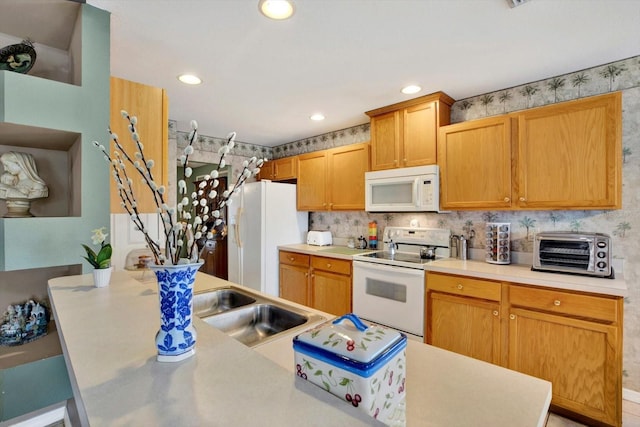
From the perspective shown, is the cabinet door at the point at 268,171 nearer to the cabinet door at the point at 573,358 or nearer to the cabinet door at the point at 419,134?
the cabinet door at the point at 419,134

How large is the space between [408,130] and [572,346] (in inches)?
78.3

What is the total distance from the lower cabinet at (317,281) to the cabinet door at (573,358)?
1499 mm

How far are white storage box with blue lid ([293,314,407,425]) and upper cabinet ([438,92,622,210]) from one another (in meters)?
2.08

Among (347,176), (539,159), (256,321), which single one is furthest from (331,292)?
(539,159)

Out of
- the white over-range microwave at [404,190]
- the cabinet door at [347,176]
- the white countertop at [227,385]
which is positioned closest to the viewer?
the white countertop at [227,385]

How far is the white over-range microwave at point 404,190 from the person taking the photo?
2.62 metres

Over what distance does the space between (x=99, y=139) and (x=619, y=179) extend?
9.89 ft

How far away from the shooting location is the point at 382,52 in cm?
189

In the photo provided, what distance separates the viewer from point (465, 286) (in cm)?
221

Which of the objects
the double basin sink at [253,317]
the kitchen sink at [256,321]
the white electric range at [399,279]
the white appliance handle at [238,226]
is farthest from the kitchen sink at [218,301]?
the white appliance handle at [238,226]

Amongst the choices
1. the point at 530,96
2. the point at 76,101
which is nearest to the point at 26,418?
the point at 76,101

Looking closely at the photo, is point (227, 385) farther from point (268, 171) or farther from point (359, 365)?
point (268, 171)

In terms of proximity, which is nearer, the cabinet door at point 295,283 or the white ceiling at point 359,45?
the white ceiling at point 359,45

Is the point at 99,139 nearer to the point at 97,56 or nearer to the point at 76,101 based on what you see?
the point at 76,101
